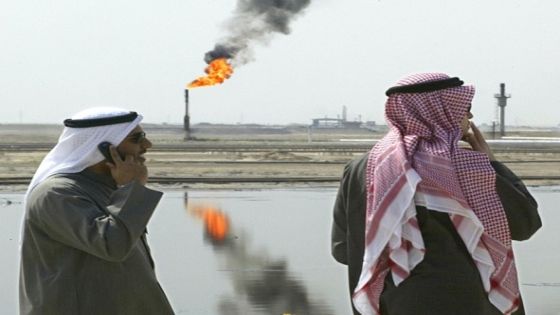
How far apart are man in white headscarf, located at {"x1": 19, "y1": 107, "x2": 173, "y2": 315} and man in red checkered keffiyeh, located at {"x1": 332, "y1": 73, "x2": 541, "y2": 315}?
2.62 feet

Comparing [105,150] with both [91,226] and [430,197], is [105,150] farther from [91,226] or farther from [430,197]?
[430,197]

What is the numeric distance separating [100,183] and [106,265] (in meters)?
0.32

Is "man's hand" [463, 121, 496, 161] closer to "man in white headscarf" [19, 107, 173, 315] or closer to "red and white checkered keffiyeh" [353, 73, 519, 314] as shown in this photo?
"red and white checkered keffiyeh" [353, 73, 519, 314]

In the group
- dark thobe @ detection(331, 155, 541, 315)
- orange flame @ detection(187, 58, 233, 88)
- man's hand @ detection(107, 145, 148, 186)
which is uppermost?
man's hand @ detection(107, 145, 148, 186)

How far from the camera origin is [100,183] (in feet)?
12.8

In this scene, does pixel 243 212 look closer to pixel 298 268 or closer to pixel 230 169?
pixel 298 268

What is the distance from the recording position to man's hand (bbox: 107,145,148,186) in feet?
12.5

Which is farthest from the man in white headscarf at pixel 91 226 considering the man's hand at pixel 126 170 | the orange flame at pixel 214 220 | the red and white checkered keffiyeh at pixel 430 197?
the orange flame at pixel 214 220

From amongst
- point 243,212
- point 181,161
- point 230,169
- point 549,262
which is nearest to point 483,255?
point 549,262

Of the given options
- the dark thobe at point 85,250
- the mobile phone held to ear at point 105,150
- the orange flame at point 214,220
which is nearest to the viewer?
the dark thobe at point 85,250

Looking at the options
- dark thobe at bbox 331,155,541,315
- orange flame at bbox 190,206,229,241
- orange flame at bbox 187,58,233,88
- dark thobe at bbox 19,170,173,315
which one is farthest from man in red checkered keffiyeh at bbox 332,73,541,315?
orange flame at bbox 187,58,233,88

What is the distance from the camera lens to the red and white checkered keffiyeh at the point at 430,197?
3.79m

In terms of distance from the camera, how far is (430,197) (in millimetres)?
3801

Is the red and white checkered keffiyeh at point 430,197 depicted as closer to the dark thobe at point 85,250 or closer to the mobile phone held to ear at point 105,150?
the dark thobe at point 85,250
